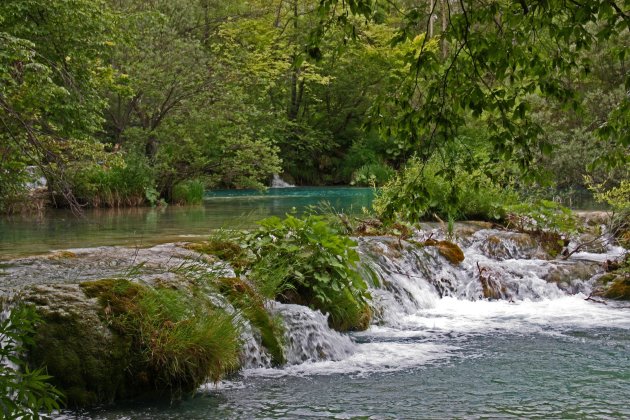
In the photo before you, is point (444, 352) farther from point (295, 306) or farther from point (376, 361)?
point (295, 306)

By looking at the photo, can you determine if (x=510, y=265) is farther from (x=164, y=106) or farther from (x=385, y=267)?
(x=164, y=106)

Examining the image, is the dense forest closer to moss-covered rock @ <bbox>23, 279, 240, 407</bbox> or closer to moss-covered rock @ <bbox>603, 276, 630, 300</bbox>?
moss-covered rock @ <bbox>23, 279, 240, 407</bbox>

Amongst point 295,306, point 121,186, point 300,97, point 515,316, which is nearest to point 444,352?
point 295,306

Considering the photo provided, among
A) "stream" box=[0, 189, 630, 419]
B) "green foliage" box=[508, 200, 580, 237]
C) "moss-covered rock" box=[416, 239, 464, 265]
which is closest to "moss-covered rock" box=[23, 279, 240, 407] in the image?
"stream" box=[0, 189, 630, 419]

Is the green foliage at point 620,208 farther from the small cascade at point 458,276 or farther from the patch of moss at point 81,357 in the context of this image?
the patch of moss at point 81,357

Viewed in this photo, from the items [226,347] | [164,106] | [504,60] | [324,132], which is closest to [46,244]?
[226,347]

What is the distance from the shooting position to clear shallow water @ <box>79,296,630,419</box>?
529 cm

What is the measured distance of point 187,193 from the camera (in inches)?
819

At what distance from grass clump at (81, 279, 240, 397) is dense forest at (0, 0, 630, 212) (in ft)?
3.82

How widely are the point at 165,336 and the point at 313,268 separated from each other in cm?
268

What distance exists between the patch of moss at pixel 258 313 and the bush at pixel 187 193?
547 inches

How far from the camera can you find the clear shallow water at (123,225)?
10.2 meters

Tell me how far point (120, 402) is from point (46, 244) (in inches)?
212

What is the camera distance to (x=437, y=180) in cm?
1378
